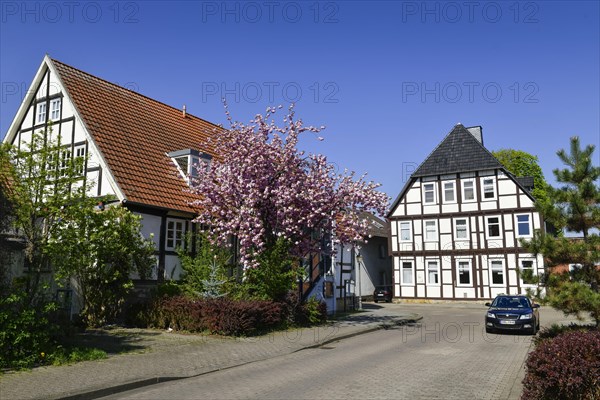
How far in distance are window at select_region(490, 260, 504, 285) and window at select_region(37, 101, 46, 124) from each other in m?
28.8

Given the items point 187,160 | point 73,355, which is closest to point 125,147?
point 187,160

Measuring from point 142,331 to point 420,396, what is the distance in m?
11.4

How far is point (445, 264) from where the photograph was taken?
37.7m

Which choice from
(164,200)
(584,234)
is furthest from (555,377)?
(164,200)

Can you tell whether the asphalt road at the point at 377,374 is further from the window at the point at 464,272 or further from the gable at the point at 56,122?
the window at the point at 464,272

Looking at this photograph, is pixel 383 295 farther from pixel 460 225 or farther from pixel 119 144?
pixel 119 144

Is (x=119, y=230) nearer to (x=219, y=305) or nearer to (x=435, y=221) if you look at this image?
(x=219, y=305)

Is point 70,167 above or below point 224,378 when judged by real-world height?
above

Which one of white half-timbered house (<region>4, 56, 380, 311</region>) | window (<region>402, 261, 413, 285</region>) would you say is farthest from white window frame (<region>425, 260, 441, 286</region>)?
white half-timbered house (<region>4, 56, 380, 311</region>)

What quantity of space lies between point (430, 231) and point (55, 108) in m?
26.4

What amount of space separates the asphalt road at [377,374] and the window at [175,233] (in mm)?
8388

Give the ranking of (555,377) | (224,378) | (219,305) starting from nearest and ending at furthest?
(555,377), (224,378), (219,305)

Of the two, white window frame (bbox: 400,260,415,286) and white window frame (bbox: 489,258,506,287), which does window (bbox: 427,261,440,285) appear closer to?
white window frame (bbox: 400,260,415,286)

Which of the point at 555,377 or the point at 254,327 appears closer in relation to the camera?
the point at 555,377
